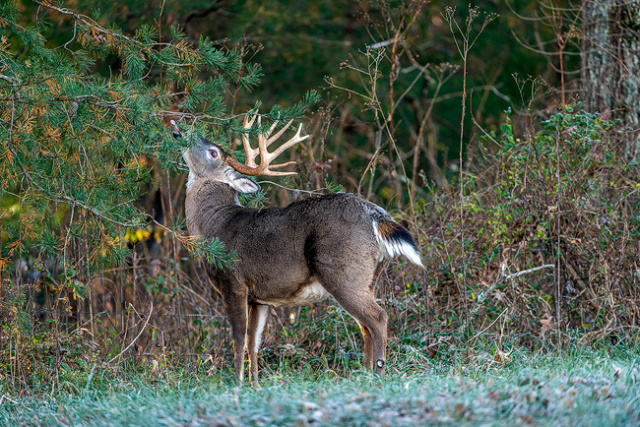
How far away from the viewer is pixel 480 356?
5758 millimetres

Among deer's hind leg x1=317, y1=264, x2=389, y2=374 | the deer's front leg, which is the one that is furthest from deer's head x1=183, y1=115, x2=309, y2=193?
deer's hind leg x1=317, y1=264, x2=389, y2=374

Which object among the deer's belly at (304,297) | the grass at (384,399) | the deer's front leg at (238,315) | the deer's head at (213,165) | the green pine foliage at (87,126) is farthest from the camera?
the deer's head at (213,165)

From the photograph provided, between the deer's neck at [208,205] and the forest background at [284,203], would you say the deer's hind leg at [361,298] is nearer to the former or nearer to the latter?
the forest background at [284,203]

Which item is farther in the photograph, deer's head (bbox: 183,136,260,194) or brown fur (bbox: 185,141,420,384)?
deer's head (bbox: 183,136,260,194)

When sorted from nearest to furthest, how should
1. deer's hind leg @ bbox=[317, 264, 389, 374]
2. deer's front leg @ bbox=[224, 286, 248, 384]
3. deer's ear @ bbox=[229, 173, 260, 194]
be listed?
deer's hind leg @ bbox=[317, 264, 389, 374] → deer's front leg @ bbox=[224, 286, 248, 384] → deer's ear @ bbox=[229, 173, 260, 194]

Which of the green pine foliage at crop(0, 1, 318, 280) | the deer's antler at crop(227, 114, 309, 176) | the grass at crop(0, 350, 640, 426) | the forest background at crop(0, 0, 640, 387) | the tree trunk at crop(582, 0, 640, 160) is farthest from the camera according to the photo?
the tree trunk at crop(582, 0, 640, 160)

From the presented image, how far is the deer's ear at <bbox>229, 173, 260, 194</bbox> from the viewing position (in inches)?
248

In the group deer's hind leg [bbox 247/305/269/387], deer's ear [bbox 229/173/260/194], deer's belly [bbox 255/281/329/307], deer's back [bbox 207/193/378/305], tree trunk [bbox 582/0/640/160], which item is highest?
tree trunk [bbox 582/0/640/160]

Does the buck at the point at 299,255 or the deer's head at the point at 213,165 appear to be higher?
the deer's head at the point at 213,165

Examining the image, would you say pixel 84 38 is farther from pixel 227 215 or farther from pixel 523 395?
pixel 523 395

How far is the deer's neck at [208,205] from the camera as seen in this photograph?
20.8 ft

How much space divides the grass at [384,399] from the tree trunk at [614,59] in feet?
10.5

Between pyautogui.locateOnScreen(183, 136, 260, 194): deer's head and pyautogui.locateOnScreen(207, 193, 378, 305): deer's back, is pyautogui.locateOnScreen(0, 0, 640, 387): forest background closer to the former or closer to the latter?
pyautogui.locateOnScreen(183, 136, 260, 194): deer's head

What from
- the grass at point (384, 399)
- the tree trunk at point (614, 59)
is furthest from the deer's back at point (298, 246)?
the tree trunk at point (614, 59)
